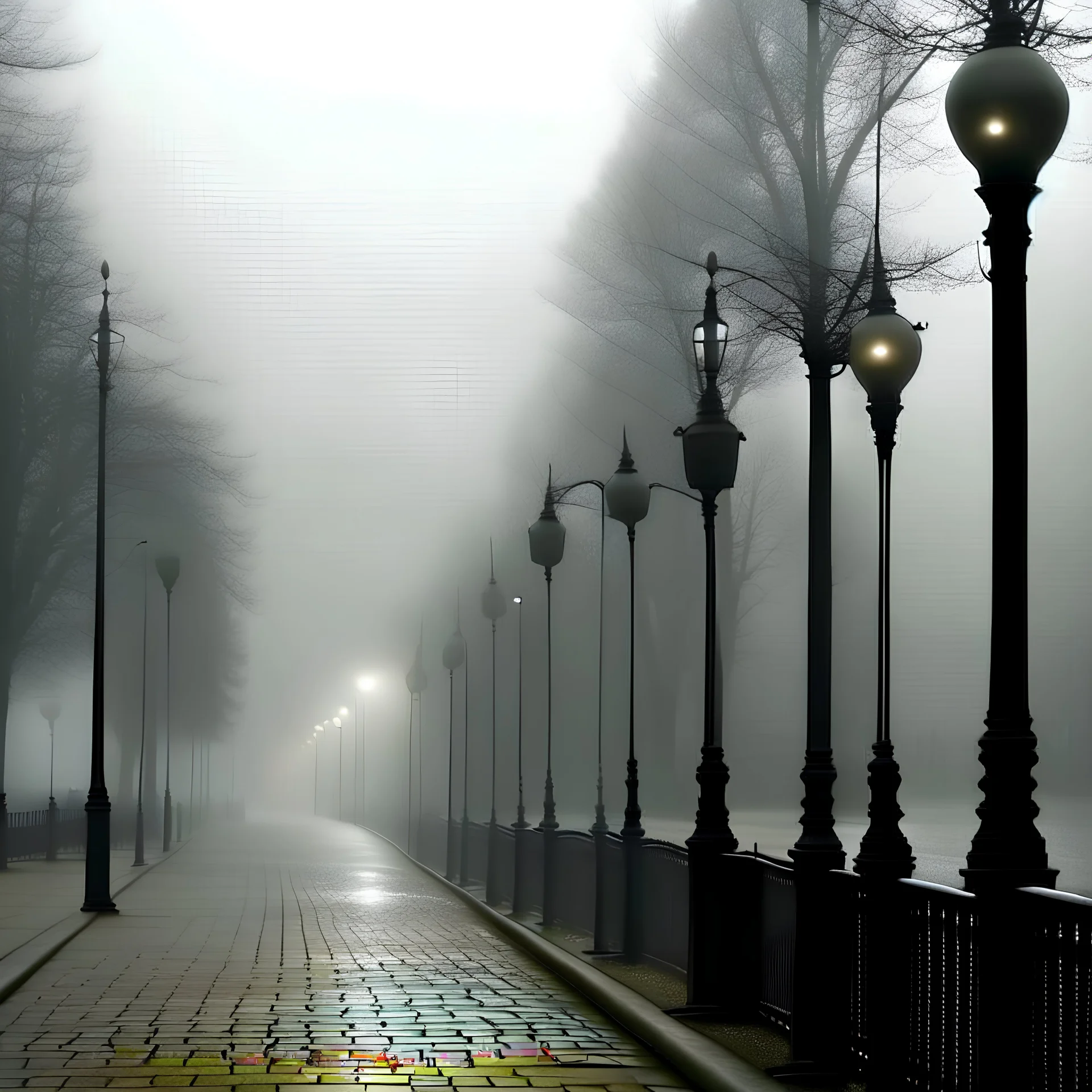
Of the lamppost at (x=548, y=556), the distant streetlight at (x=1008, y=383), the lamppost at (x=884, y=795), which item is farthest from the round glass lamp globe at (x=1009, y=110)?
the lamppost at (x=548, y=556)

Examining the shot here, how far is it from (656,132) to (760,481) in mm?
14886

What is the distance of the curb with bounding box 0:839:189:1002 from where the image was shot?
15.0 m

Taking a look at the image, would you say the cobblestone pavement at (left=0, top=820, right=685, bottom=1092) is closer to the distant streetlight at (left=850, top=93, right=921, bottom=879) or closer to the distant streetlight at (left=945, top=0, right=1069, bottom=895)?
the distant streetlight at (left=850, top=93, right=921, bottom=879)

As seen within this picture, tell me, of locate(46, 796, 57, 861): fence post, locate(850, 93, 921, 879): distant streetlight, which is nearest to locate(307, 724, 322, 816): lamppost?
locate(46, 796, 57, 861): fence post

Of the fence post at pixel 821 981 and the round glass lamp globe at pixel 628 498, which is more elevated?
the round glass lamp globe at pixel 628 498

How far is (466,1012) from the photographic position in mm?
13328

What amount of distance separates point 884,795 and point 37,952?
1095cm

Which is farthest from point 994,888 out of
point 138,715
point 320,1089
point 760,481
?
point 138,715

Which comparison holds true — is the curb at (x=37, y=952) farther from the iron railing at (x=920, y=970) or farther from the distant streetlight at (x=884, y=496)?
the distant streetlight at (x=884, y=496)

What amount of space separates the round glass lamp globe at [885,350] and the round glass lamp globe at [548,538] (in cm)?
1240

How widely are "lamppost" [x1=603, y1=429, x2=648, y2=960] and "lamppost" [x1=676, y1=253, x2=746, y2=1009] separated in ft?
9.09

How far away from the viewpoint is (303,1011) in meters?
13.4

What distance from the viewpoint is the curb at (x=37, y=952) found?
591 inches

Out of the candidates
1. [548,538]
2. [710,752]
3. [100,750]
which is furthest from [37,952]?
[100,750]
